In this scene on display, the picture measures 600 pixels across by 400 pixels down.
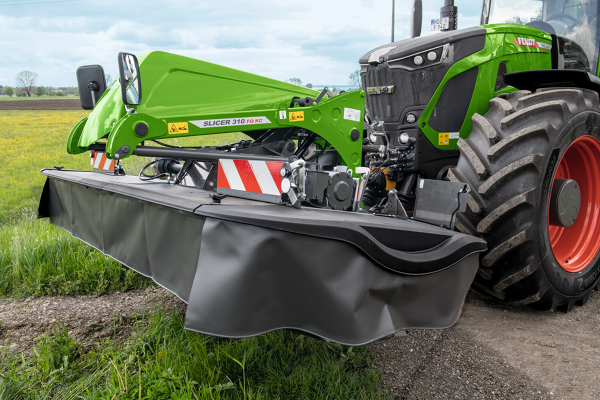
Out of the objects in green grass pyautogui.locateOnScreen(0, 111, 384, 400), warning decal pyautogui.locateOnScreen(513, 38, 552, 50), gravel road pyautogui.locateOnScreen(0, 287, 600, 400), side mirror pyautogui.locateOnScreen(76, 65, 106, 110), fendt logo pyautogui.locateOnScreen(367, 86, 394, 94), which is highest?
warning decal pyautogui.locateOnScreen(513, 38, 552, 50)

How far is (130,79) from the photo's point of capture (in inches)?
103

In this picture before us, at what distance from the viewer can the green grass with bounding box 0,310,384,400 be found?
2129 mm

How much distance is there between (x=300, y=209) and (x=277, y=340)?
988mm

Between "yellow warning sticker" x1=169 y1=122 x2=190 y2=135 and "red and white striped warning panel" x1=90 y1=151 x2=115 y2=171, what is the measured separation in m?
1.36

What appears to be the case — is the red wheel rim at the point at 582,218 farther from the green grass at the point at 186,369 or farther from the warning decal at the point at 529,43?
the green grass at the point at 186,369

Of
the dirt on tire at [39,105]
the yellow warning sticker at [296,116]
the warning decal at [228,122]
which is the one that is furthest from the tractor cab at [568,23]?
the dirt on tire at [39,105]

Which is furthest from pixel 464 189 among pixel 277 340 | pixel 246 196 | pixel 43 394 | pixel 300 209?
pixel 43 394

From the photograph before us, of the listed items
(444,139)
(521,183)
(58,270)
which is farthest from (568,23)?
(58,270)

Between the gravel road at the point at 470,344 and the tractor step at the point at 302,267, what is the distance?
1.39 ft

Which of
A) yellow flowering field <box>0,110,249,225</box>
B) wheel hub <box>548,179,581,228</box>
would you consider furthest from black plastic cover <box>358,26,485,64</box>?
yellow flowering field <box>0,110,249,225</box>

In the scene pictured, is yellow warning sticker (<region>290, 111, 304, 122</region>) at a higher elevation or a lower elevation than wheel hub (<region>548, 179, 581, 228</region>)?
higher

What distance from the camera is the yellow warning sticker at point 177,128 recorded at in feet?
8.63

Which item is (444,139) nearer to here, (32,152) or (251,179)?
(251,179)

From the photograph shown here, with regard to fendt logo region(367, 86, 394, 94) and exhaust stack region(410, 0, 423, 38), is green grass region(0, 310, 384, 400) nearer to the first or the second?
fendt logo region(367, 86, 394, 94)
